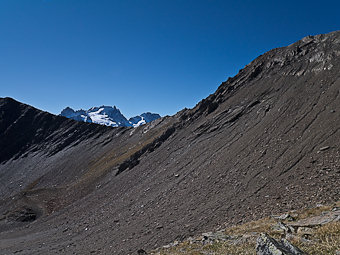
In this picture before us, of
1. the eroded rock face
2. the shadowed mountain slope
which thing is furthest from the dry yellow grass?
the shadowed mountain slope

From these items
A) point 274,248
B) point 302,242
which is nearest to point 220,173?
point 302,242

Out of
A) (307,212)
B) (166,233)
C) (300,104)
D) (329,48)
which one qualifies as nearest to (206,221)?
(166,233)

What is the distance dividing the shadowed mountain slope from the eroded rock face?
10.9 m

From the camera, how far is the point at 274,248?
264 inches

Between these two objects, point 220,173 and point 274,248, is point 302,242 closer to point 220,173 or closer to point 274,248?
point 274,248

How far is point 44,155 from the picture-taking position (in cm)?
9925

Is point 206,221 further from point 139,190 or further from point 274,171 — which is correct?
point 139,190

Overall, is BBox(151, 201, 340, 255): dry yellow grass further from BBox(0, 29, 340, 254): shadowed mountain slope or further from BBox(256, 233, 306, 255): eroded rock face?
BBox(0, 29, 340, 254): shadowed mountain slope

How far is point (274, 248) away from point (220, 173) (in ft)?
70.6

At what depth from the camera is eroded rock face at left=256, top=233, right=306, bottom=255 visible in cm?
655

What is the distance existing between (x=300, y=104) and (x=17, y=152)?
417 ft

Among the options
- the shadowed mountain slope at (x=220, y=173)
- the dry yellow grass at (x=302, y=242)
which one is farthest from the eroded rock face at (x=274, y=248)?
the shadowed mountain slope at (x=220, y=173)

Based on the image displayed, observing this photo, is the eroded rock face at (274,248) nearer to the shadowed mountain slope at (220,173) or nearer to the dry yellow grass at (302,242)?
the dry yellow grass at (302,242)

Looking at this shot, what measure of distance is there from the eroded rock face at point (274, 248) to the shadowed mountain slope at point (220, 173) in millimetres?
10875
